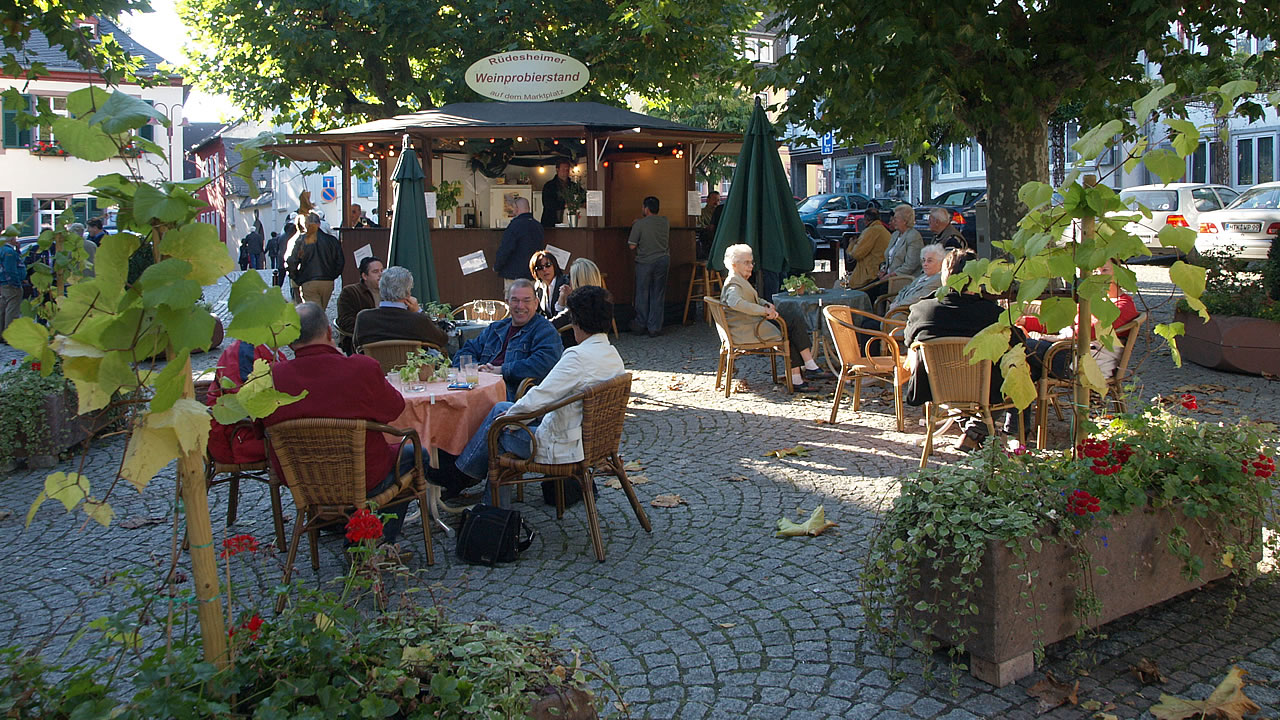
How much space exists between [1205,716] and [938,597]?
0.85 metres

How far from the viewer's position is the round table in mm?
9680

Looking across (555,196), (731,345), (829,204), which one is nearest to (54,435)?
(731,345)

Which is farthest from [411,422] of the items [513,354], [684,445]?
[684,445]

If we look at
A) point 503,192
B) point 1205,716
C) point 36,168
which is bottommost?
point 1205,716

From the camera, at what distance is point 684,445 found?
766 centimetres

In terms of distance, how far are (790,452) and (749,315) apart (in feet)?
7.58

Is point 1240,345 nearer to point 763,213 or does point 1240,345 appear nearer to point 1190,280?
point 763,213

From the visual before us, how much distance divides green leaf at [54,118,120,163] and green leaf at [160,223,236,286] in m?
0.20

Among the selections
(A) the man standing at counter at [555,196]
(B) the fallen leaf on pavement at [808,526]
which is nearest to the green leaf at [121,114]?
(B) the fallen leaf on pavement at [808,526]

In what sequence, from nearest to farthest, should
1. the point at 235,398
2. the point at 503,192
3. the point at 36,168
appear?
the point at 235,398
the point at 503,192
the point at 36,168

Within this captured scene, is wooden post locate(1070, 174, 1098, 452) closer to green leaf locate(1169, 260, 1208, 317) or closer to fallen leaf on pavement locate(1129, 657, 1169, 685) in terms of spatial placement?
green leaf locate(1169, 260, 1208, 317)

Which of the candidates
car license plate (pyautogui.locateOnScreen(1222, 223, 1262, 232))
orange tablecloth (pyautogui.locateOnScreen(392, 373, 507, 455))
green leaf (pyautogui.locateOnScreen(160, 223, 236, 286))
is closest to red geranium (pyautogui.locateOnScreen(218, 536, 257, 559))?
green leaf (pyautogui.locateOnScreen(160, 223, 236, 286))

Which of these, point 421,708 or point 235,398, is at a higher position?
point 235,398

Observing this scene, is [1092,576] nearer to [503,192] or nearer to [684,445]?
[684,445]
